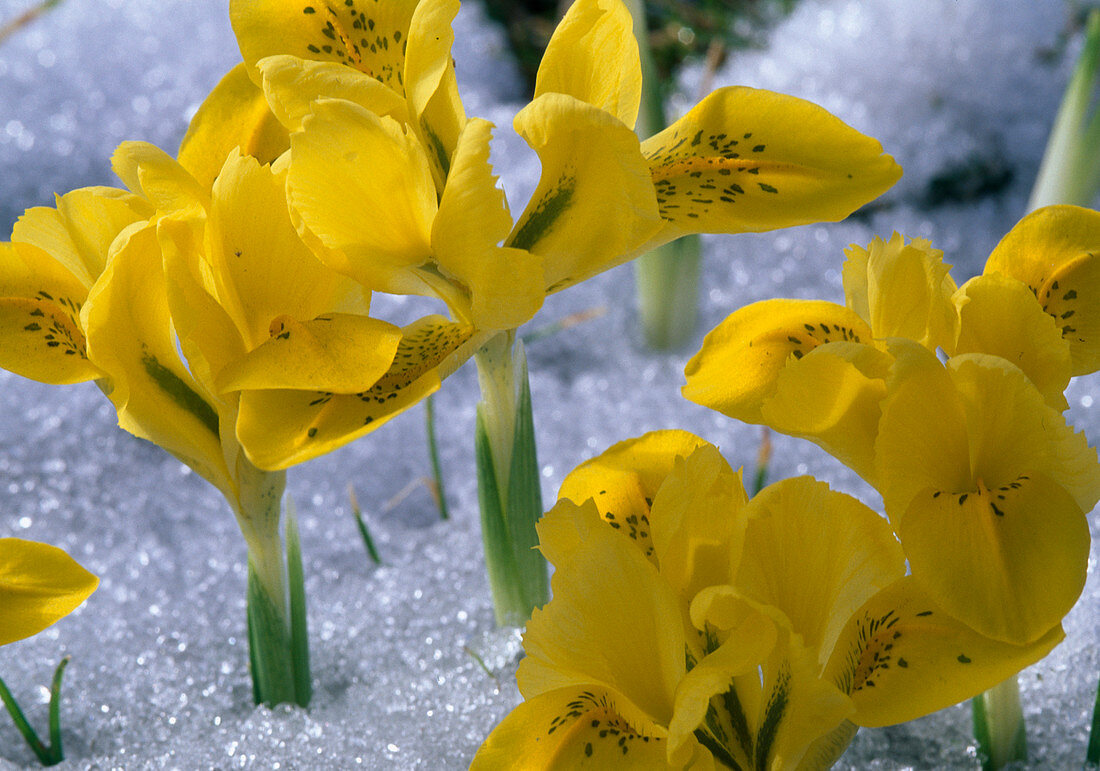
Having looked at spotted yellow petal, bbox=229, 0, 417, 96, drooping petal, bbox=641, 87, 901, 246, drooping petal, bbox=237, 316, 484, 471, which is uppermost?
spotted yellow petal, bbox=229, 0, 417, 96

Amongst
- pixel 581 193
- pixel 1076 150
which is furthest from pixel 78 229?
pixel 1076 150

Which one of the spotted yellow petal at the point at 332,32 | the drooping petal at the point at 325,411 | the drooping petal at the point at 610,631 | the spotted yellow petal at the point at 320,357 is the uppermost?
the spotted yellow petal at the point at 332,32

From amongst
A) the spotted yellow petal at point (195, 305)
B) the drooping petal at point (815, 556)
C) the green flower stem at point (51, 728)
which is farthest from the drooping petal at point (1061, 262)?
the green flower stem at point (51, 728)

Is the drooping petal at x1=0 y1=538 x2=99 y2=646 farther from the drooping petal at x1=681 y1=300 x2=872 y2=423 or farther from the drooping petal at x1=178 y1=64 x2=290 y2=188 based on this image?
the drooping petal at x1=681 y1=300 x2=872 y2=423

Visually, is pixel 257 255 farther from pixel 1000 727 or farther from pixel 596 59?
pixel 1000 727

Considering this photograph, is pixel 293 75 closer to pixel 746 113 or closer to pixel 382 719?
pixel 746 113

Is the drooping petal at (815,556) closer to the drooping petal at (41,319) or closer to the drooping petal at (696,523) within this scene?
the drooping petal at (696,523)

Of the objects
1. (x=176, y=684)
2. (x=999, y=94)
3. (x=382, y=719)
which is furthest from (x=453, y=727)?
(x=999, y=94)

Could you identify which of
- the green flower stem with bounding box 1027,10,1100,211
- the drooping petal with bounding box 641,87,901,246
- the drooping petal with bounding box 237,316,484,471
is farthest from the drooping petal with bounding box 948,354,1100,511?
the green flower stem with bounding box 1027,10,1100,211
